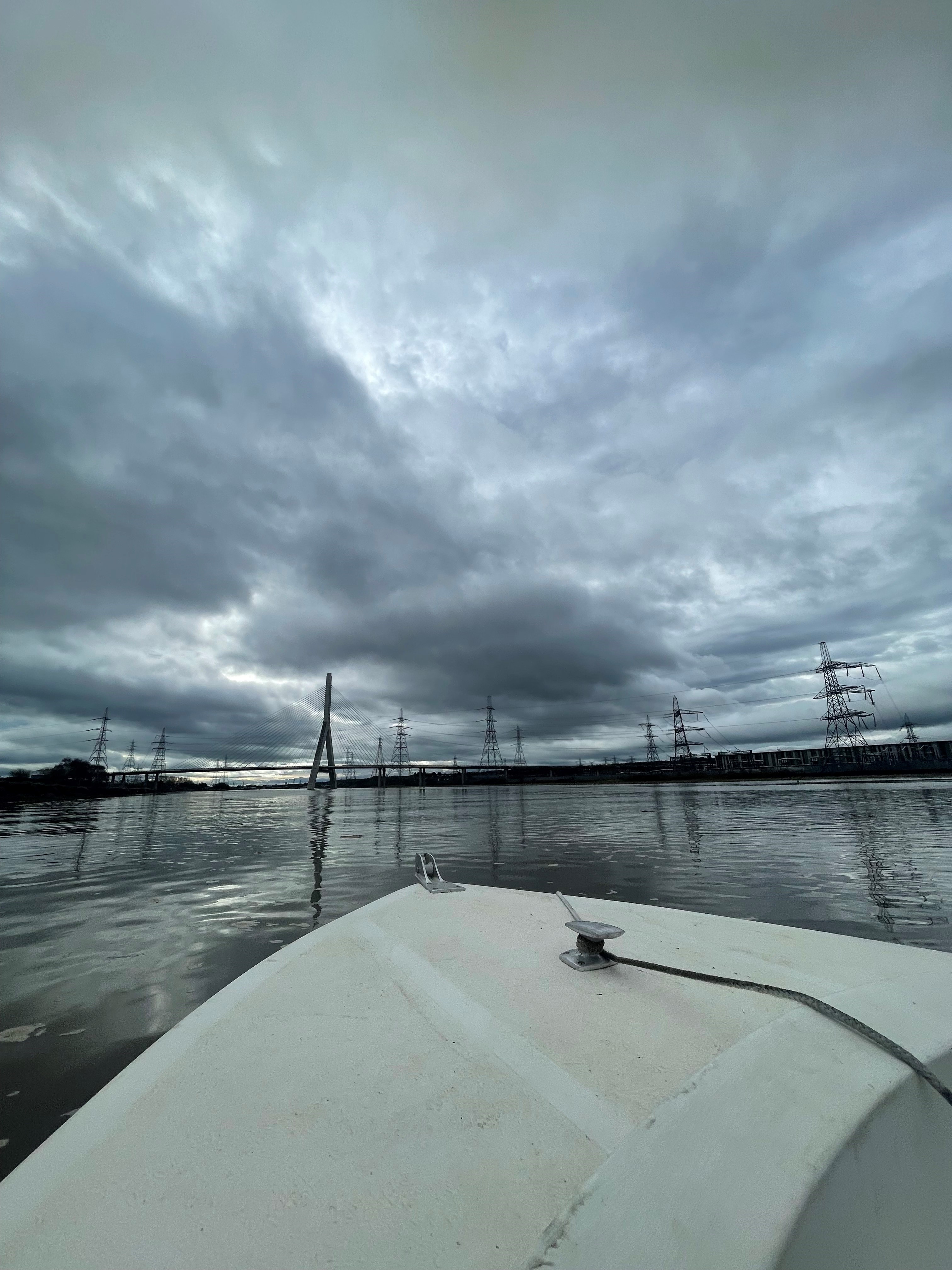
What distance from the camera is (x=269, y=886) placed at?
860cm

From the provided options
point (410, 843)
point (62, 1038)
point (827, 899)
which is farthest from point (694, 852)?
point (62, 1038)

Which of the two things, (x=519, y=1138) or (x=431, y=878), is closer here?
(x=519, y=1138)

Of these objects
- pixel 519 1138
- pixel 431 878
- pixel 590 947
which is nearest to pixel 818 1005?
pixel 590 947

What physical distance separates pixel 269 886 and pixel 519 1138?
8463 millimetres

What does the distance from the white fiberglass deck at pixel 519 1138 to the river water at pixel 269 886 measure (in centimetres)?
163

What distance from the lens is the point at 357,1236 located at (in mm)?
1110

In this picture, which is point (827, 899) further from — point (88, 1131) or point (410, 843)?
point (410, 843)

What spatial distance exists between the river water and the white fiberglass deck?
1.63 meters

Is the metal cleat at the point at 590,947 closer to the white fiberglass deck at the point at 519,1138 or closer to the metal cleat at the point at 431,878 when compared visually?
the white fiberglass deck at the point at 519,1138

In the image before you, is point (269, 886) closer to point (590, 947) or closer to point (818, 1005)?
point (590, 947)

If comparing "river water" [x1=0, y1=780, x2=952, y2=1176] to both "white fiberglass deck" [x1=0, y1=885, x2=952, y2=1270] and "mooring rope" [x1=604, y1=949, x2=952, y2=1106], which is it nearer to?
"white fiberglass deck" [x1=0, y1=885, x2=952, y2=1270]

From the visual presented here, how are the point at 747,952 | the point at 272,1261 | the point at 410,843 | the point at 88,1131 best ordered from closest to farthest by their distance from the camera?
the point at 272,1261 < the point at 88,1131 < the point at 747,952 < the point at 410,843

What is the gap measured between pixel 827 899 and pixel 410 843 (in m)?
10.4

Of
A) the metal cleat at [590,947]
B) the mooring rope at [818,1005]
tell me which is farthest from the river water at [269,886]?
the mooring rope at [818,1005]
